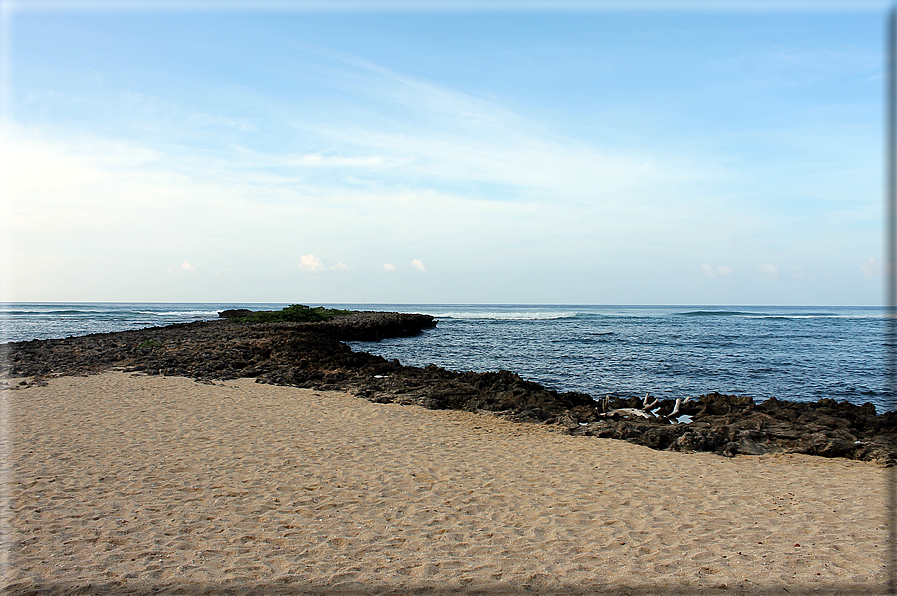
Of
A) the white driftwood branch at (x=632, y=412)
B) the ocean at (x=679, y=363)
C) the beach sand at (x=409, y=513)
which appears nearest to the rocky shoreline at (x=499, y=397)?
the white driftwood branch at (x=632, y=412)

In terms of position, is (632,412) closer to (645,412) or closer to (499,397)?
(645,412)

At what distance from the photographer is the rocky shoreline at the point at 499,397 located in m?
9.99

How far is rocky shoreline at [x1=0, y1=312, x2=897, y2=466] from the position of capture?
9.99 m

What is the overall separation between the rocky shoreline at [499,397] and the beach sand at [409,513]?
791 millimetres

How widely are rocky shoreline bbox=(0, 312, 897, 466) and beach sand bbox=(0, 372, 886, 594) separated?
79 cm

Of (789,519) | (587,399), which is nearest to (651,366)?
(587,399)

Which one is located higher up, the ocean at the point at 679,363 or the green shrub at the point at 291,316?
the green shrub at the point at 291,316

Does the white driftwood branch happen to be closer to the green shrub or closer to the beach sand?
the beach sand

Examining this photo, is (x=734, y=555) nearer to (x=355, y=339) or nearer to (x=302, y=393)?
(x=302, y=393)

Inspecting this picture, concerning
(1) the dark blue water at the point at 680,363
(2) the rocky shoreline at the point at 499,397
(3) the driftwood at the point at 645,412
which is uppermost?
(2) the rocky shoreline at the point at 499,397

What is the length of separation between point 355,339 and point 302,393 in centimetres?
2474

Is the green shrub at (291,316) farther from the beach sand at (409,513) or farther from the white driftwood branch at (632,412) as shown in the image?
the white driftwood branch at (632,412)

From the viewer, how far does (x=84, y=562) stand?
4758 millimetres

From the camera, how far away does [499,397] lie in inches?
545
